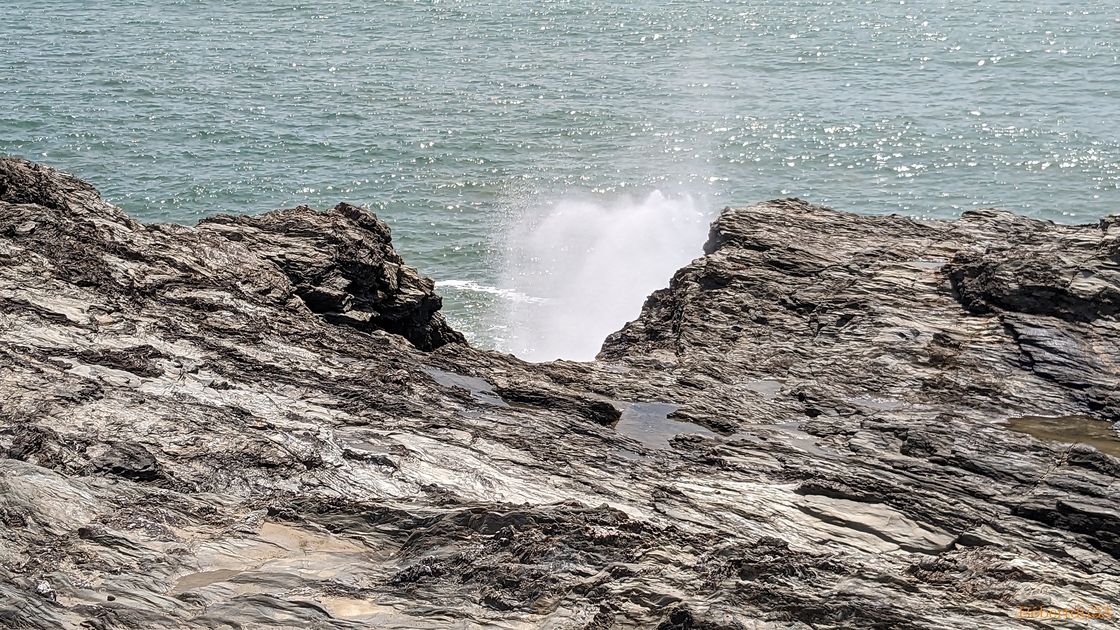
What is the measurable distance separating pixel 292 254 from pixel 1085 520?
45.8 feet

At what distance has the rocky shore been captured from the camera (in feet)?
33.8

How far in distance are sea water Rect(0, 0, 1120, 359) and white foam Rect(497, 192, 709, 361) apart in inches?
4.9

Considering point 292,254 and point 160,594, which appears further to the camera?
point 292,254

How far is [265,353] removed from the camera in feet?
50.4

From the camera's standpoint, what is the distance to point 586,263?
133 feet

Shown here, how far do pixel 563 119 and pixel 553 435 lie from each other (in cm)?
4055

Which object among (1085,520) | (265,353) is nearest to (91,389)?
(265,353)

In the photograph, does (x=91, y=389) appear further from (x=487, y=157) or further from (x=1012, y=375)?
(x=487, y=157)

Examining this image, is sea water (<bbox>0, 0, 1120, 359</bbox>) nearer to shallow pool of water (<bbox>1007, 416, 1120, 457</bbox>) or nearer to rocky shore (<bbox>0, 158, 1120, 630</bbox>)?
rocky shore (<bbox>0, 158, 1120, 630</bbox>)

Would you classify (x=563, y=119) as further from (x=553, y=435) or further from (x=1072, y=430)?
(x=1072, y=430)

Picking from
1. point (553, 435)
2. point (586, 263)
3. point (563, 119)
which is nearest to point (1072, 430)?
point (553, 435)

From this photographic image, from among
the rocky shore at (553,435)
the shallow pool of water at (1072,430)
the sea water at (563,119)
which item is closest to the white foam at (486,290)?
the sea water at (563,119)

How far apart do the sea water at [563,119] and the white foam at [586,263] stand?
13cm

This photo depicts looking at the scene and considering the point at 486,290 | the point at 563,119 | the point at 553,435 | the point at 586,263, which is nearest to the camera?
the point at 553,435
